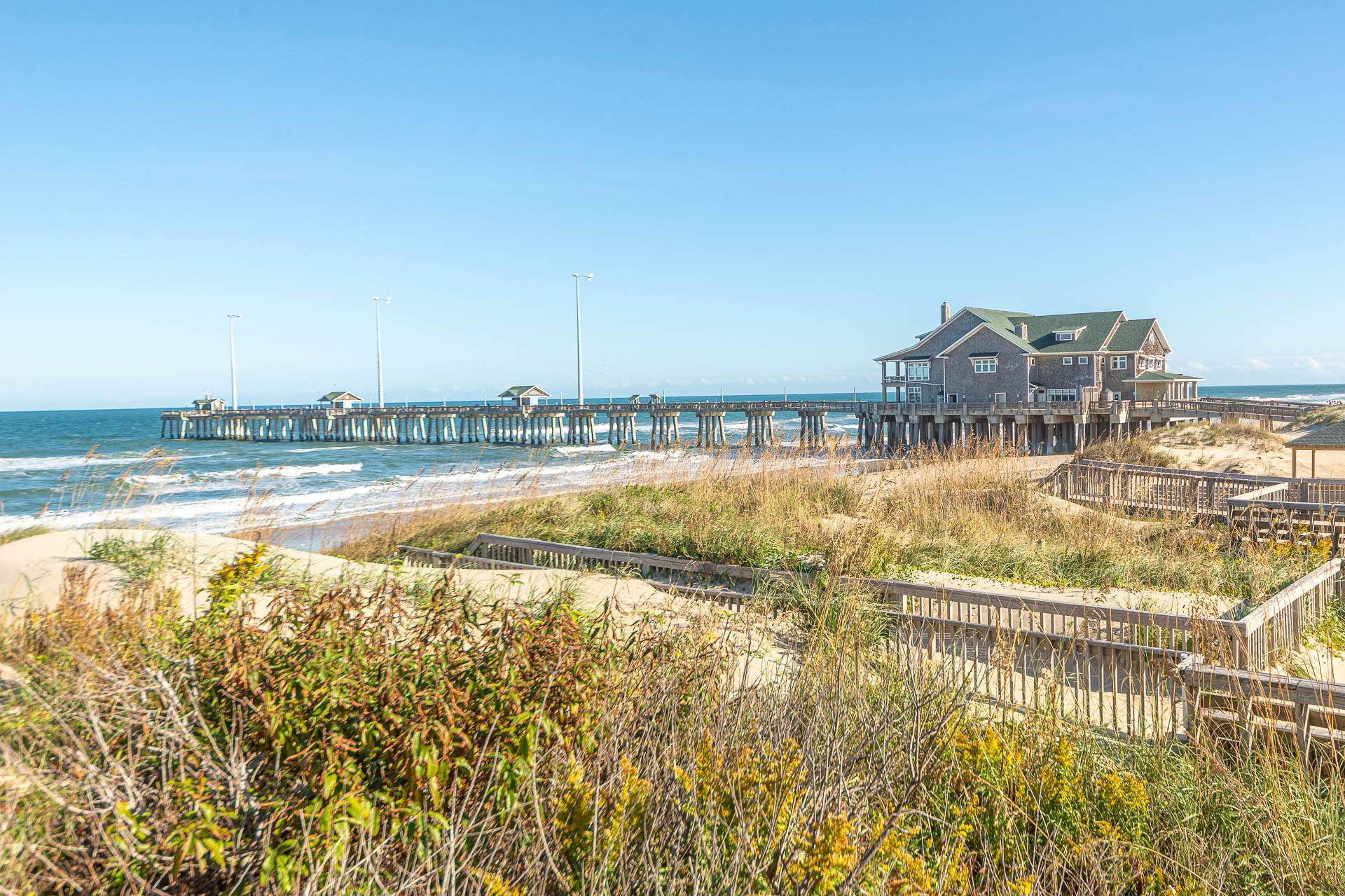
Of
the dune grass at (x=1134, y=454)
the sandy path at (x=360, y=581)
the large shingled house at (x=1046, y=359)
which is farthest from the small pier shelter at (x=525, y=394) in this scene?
the sandy path at (x=360, y=581)

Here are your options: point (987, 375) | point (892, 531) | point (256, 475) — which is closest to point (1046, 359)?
point (987, 375)

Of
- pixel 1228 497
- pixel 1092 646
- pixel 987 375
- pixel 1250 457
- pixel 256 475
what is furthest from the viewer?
pixel 987 375

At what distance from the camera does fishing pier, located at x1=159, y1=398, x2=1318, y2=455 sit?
39812 millimetres

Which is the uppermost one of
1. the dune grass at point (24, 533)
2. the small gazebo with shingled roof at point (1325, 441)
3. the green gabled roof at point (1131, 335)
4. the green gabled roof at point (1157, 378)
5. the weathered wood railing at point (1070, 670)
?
the green gabled roof at point (1131, 335)

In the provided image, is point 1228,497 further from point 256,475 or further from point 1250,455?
point 1250,455

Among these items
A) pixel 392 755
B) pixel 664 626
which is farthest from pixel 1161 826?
pixel 392 755

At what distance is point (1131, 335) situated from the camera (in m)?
46.0

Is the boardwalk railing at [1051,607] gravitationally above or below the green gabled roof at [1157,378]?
below

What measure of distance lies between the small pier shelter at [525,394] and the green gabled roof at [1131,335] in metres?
38.6

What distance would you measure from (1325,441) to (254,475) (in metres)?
18.3

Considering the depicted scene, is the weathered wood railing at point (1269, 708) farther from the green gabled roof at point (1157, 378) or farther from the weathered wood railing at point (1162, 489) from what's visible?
the green gabled roof at point (1157, 378)

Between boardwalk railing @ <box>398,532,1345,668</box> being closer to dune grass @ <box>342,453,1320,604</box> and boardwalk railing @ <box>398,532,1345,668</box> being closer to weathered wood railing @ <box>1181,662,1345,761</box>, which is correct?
weathered wood railing @ <box>1181,662,1345,761</box>

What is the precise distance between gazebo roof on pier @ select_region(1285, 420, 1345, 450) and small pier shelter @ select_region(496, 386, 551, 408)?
5185 cm

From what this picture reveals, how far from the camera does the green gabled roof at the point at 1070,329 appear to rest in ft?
150
